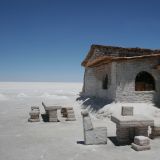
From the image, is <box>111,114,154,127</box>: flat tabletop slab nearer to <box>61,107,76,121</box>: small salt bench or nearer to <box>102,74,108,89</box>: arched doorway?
<box>61,107,76,121</box>: small salt bench

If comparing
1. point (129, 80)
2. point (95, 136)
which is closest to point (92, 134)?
point (95, 136)

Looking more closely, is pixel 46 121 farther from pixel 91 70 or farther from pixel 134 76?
pixel 91 70

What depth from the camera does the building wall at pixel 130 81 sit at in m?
17.4

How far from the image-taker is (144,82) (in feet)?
61.1

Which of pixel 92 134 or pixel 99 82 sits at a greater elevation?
pixel 99 82

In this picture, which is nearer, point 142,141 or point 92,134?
point 142,141

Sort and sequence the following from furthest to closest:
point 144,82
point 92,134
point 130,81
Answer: point 144,82 < point 130,81 < point 92,134

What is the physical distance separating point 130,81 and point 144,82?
1.56 metres

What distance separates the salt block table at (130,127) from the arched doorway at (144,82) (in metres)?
8.78

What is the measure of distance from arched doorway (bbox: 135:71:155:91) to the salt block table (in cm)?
878

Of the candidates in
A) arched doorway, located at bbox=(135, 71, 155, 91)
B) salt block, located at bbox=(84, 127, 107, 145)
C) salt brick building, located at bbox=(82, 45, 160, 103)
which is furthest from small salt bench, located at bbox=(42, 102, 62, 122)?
arched doorway, located at bbox=(135, 71, 155, 91)

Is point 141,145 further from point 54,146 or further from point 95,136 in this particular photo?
point 54,146

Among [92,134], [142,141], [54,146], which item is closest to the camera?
[142,141]

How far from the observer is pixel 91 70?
80.9 ft
